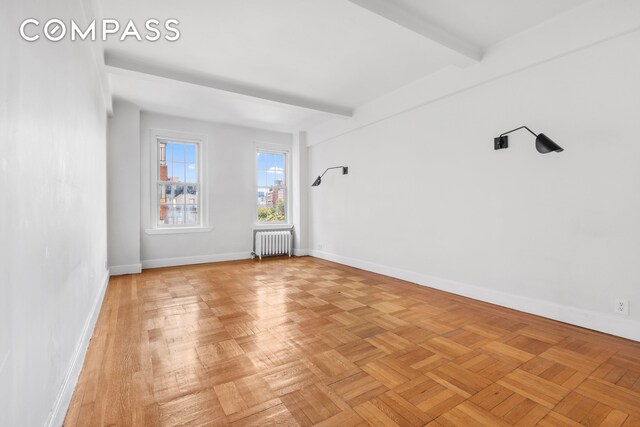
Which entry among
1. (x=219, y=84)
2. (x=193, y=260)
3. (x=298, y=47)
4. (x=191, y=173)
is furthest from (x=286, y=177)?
(x=298, y=47)

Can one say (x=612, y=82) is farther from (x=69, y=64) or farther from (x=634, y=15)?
(x=69, y=64)

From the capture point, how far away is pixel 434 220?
4.03 m

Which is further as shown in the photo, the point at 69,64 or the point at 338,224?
the point at 338,224

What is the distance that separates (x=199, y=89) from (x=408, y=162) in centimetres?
314

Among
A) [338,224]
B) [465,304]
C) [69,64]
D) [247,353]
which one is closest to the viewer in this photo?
[69,64]

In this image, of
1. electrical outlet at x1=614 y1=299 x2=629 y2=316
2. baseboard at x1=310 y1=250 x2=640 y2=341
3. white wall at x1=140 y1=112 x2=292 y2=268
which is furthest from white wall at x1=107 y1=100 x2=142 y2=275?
electrical outlet at x1=614 y1=299 x2=629 y2=316

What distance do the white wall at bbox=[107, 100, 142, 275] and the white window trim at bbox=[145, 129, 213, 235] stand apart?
1.33ft

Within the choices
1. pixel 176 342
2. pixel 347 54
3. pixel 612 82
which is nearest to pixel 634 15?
pixel 612 82

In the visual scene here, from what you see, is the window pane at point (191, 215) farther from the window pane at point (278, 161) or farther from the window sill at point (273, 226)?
the window pane at point (278, 161)

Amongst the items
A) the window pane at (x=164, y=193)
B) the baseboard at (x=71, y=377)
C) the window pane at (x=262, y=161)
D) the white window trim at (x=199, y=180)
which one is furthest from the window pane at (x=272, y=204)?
the baseboard at (x=71, y=377)

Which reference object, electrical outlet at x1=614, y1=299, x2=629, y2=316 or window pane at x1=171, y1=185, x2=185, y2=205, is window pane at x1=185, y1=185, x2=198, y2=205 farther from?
electrical outlet at x1=614, y1=299, x2=629, y2=316

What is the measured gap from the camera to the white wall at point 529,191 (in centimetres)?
252

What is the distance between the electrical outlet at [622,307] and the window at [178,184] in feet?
20.0

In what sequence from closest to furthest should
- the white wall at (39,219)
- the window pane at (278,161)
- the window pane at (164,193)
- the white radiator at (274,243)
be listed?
the white wall at (39,219) < the window pane at (164,193) < the white radiator at (274,243) < the window pane at (278,161)
